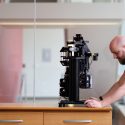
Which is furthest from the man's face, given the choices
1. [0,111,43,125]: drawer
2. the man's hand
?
[0,111,43,125]: drawer

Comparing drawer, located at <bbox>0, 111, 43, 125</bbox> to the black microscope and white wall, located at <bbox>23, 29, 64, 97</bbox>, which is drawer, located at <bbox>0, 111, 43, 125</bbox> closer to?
the black microscope

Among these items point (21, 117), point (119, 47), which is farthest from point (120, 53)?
point (21, 117)

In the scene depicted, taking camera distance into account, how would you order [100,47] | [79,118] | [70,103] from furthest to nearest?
1. [100,47]
2. [70,103]
3. [79,118]

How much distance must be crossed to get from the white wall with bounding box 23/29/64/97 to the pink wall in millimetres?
133

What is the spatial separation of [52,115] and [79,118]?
0.18 m

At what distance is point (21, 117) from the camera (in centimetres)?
192

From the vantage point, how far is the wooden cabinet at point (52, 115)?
1890 mm

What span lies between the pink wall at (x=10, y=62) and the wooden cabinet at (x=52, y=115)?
139 cm

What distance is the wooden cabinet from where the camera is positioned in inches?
74.4

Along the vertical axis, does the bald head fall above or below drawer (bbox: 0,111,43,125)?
above

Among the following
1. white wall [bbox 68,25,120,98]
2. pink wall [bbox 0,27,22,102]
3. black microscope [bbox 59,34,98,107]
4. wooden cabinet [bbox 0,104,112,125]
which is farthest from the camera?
pink wall [bbox 0,27,22,102]

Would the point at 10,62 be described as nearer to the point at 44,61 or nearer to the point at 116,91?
the point at 44,61

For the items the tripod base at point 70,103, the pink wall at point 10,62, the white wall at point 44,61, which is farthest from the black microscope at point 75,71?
the pink wall at point 10,62

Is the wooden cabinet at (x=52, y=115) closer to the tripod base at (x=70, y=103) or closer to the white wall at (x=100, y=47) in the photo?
the tripod base at (x=70, y=103)
